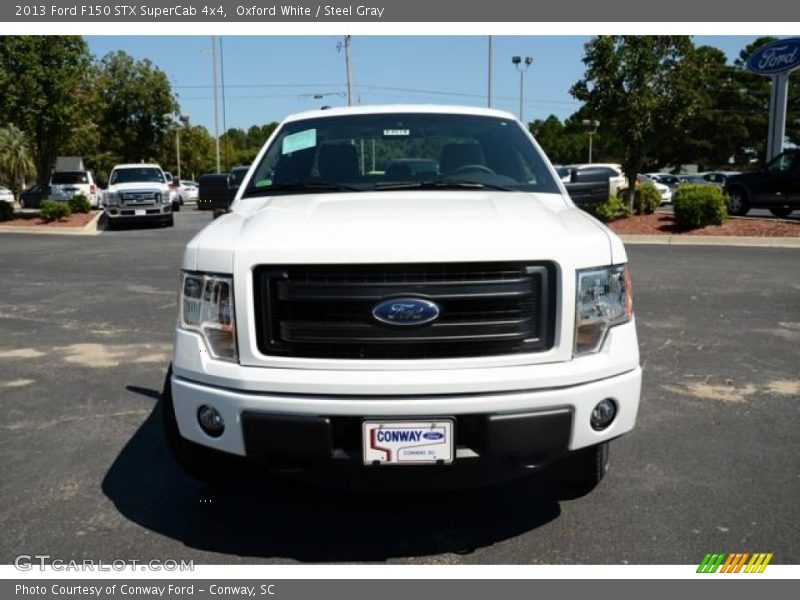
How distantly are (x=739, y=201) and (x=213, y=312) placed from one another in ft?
64.2

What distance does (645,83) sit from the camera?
56.7ft

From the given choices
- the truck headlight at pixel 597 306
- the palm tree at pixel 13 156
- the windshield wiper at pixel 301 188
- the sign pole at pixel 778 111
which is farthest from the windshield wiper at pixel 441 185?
the palm tree at pixel 13 156

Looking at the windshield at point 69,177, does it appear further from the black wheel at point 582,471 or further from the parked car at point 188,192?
the black wheel at point 582,471

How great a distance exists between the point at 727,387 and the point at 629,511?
2305mm

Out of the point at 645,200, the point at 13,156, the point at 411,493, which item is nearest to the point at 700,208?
the point at 645,200

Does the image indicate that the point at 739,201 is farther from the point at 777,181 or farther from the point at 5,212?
the point at 5,212

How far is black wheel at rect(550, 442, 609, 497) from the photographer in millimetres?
3463

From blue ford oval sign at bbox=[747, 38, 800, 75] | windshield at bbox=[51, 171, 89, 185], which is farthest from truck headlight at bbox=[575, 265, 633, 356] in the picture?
windshield at bbox=[51, 171, 89, 185]

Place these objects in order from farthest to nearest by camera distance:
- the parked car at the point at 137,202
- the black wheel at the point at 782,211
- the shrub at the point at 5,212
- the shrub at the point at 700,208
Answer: the shrub at the point at 5,212, the parked car at the point at 137,202, the black wheel at the point at 782,211, the shrub at the point at 700,208

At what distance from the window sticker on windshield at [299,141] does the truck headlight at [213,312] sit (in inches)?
68.4

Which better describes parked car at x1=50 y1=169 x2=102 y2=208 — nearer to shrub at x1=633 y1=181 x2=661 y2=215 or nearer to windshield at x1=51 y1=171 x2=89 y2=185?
windshield at x1=51 y1=171 x2=89 y2=185

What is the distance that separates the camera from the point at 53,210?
2212 centimetres

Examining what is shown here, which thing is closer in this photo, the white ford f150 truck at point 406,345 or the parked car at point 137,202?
the white ford f150 truck at point 406,345

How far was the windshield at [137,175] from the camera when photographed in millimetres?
22844
